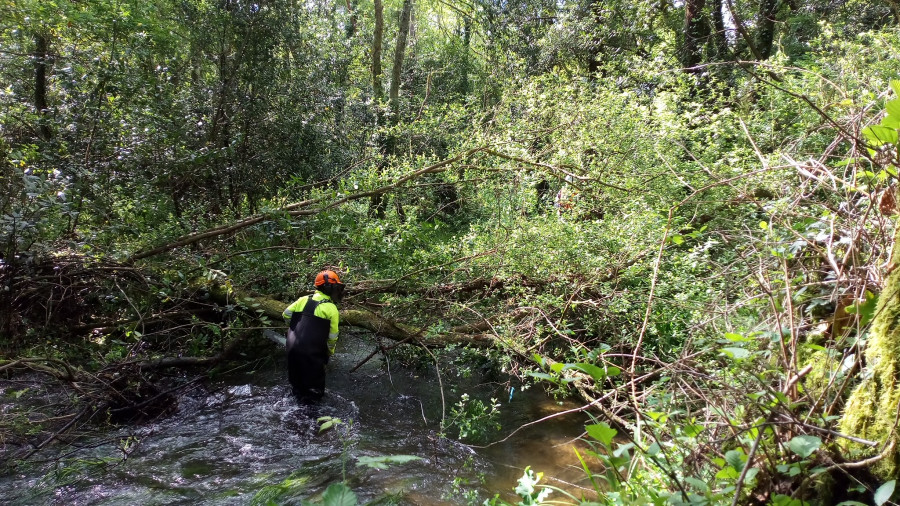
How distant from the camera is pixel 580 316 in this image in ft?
17.7

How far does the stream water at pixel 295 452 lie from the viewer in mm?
3619

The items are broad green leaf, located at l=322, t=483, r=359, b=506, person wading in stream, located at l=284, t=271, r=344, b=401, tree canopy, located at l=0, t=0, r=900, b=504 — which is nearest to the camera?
broad green leaf, located at l=322, t=483, r=359, b=506

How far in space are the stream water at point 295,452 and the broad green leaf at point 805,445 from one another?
1.68m

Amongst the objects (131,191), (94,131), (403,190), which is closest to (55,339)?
(131,191)

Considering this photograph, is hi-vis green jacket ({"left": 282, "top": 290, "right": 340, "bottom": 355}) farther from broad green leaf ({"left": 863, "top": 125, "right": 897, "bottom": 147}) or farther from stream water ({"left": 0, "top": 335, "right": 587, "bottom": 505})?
broad green leaf ({"left": 863, "top": 125, "right": 897, "bottom": 147})

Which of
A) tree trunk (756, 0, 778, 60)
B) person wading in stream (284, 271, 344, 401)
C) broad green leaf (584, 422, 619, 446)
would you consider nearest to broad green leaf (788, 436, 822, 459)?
broad green leaf (584, 422, 619, 446)

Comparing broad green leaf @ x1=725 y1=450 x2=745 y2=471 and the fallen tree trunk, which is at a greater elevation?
broad green leaf @ x1=725 y1=450 x2=745 y2=471

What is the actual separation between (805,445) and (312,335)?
4.39 metres

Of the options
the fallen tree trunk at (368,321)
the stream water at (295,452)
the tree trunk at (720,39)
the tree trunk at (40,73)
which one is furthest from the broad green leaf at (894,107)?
the tree trunk at (720,39)

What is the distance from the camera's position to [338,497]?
141 centimetres

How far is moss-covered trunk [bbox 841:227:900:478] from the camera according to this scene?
63.1 inches

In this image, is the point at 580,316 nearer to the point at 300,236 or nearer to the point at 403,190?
the point at 403,190

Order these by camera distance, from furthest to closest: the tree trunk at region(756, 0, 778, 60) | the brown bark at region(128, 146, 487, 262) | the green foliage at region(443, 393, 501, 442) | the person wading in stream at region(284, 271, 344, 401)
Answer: the tree trunk at region(756, 0, 778, 60), the brown bark at region(128, 146, 487, 262), the person wading in stream at region(284, 271, 344, 401), the green foliage at region(443, 393, 501, 442)

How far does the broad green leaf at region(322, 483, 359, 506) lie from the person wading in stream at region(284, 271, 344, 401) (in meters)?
3.75
